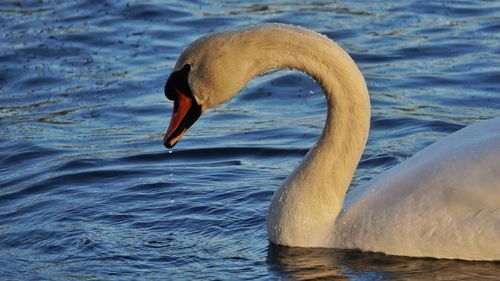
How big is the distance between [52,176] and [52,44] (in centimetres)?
433

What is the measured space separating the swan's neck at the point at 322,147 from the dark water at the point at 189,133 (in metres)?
0.14

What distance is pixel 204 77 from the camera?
7.30m

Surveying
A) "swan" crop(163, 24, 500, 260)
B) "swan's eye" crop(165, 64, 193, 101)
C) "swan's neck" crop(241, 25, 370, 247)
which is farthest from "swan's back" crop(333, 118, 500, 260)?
"swan's eye" crop(165, 64, 193, 101)

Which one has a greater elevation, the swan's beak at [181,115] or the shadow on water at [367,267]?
the swan's beak at [181,115]

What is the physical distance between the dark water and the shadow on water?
1 centimetres

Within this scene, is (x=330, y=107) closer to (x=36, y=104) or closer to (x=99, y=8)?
(x=36, y=104)

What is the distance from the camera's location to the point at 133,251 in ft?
25.7

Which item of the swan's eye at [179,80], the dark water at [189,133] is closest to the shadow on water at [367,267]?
the dark water at [189,133]

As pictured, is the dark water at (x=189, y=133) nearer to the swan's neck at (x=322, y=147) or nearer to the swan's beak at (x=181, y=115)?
the swan's neck at (x=322, y=147)

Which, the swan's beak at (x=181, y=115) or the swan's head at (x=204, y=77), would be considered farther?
the swan's beak at (x=181, y=115)

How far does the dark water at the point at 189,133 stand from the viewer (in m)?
7.64

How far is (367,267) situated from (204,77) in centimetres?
135

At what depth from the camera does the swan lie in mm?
7184

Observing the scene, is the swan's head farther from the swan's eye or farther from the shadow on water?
the shadow on water
